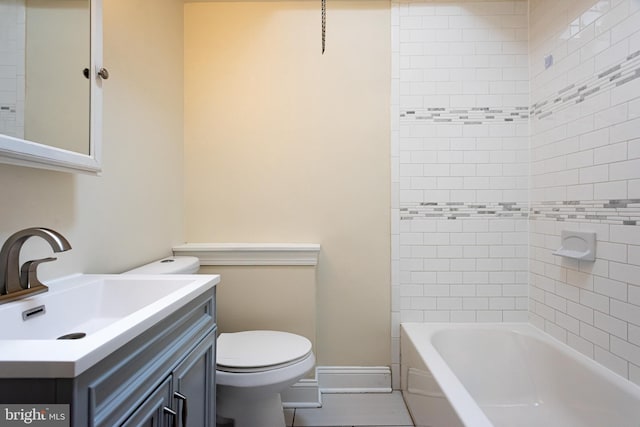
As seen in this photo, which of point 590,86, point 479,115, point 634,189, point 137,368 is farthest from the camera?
point 479,115

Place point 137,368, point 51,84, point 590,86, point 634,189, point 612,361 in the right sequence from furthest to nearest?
point 590,86 < point 612,361 < point 634,189 < point 51,84 < point 137,368

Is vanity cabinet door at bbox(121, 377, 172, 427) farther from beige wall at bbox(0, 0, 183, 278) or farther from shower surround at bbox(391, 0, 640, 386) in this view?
shower surround at bbox(391, 0, 640, 386)

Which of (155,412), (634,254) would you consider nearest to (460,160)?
(634,254)

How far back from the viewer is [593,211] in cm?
144

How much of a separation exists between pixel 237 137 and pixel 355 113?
0.76 metres

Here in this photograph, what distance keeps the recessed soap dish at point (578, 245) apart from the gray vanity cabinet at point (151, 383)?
1.69 meters

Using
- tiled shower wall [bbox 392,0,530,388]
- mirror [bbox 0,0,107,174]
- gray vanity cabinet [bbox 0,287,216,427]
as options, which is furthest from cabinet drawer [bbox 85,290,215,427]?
tiled shower wall [bbox 392,0,530,388]

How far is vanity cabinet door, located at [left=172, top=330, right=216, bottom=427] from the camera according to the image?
872 mm

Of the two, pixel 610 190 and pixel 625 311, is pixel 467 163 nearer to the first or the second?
pixel 610 190

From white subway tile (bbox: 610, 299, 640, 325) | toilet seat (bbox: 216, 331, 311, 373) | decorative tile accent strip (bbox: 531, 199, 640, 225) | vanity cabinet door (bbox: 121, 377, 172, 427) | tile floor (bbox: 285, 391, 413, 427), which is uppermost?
decorative tile accent strip (bbox: 531, 199, 640, 225)

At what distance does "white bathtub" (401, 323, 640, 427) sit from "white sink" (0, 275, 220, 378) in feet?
3.37

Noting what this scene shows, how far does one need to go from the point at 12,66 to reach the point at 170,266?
920 millimetres

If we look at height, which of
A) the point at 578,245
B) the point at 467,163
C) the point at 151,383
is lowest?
the point at 151,383

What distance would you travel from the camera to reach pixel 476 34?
6.26 feet
